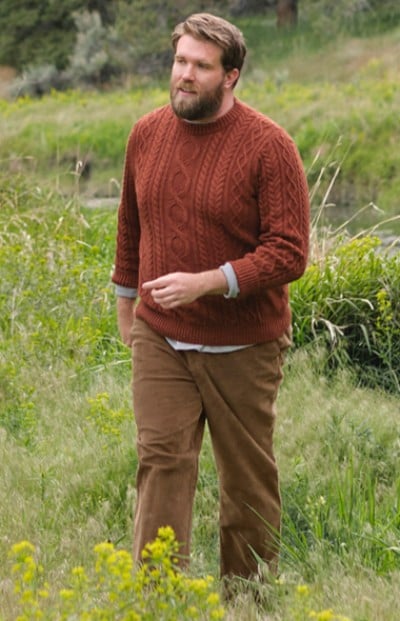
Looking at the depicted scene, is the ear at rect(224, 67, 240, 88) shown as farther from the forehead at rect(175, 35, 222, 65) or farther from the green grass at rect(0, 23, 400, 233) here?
the green grass at rect(0, 23, 400, 233)

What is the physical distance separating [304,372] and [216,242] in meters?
3.11

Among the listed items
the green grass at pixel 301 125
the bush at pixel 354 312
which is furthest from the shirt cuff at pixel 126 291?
the green grass at pixel 301 125

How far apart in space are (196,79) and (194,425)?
3.60 feet

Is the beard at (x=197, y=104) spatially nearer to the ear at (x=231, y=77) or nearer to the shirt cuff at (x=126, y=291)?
the ear at (x=231, y=77)

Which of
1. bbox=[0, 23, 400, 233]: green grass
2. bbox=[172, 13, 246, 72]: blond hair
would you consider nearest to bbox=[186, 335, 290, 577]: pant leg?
bbox=[172, 13, 246, 72]: blond hair

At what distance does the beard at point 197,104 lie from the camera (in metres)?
4.16

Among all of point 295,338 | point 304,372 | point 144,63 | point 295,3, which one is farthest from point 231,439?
point 295,3

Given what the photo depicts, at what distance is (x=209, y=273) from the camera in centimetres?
404

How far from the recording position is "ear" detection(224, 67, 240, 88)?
423 cm

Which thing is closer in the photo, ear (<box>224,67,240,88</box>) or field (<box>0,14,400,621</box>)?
field (<box>0,14,400,621</box>)

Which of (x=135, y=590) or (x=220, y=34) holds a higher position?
(x=220, y=34)

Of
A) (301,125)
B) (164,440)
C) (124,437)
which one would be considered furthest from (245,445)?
(301,125)

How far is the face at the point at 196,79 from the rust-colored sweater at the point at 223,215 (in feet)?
0.28

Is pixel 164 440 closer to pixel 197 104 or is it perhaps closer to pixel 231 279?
pixel 231 279
